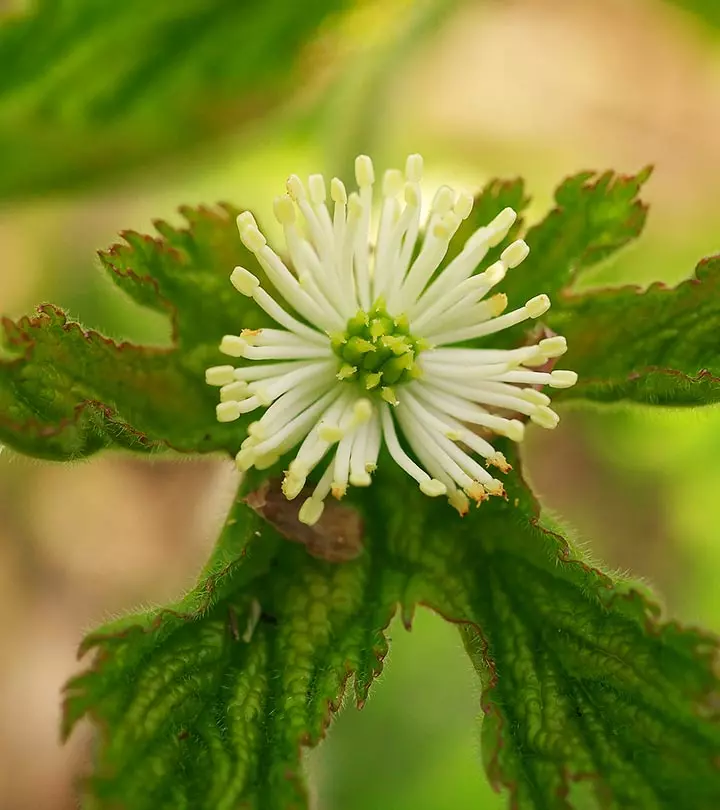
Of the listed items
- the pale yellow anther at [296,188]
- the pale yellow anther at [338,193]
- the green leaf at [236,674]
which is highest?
the pale yellow anther at [338,193]

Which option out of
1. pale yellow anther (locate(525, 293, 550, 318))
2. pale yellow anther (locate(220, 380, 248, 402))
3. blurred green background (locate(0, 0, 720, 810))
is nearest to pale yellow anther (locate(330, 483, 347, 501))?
pale yellow anther (locate(220, 380, 248, 402))

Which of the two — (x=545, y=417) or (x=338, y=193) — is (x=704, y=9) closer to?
(x=338, y=193)

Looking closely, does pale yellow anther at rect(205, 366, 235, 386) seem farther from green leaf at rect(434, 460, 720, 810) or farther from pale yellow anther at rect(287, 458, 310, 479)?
green leaf at rect(434, 460, 720, 810)

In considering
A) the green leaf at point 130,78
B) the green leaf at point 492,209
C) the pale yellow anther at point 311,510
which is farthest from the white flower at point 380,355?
the green leaf at point 130,78

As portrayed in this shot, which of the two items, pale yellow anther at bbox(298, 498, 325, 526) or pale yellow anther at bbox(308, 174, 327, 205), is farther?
pale yellow anther at bbox(308, 174, 327, 205)

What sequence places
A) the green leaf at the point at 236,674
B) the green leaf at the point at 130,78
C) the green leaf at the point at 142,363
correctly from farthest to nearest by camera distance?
1. the green leaf at the point at 130,78
2. the green leaf at the point at 142,363
3. the green leaf at the point at 236,674

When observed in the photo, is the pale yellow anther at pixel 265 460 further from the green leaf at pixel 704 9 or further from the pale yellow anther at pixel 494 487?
the green leaf at pixel 704 9
